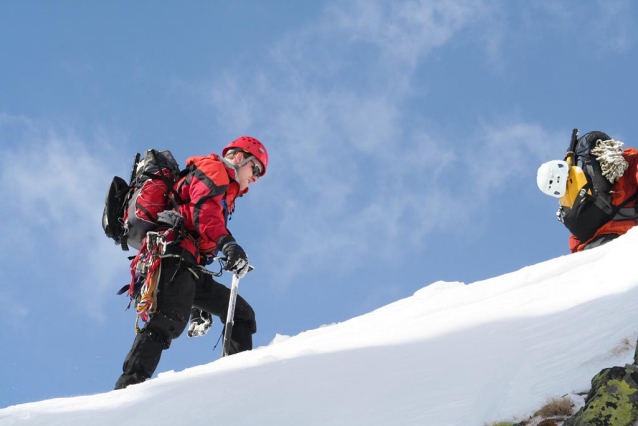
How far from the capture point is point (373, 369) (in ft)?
14.6

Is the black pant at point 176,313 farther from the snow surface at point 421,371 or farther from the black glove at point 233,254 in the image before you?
the snow surface at point 421,371

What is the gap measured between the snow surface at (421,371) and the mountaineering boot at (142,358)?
2.77ft

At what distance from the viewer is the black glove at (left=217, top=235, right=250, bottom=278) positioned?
6875 millimetres

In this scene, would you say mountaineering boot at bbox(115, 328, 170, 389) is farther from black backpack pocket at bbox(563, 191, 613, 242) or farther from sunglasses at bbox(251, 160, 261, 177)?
black backpack pocket at bbox(563, 191, 613, 242)

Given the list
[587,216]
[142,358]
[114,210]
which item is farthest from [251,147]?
[587,216]

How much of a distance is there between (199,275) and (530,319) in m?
3.55

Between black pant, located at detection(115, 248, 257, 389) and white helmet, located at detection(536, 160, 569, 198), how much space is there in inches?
158

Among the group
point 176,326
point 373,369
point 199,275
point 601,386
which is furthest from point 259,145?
point 601,386

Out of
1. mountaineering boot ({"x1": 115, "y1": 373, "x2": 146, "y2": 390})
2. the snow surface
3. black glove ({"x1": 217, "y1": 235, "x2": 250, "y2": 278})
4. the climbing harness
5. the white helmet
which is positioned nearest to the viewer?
the snow surface

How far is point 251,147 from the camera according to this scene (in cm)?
777

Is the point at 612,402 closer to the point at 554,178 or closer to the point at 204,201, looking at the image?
the point at 204,201

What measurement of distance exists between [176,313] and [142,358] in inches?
22.9

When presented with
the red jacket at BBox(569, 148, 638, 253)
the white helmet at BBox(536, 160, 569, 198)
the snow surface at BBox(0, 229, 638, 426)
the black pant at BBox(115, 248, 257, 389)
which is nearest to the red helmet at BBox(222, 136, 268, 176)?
the black pant at BBox(115, 248, 257, 389)

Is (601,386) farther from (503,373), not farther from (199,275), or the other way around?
(199,275)
